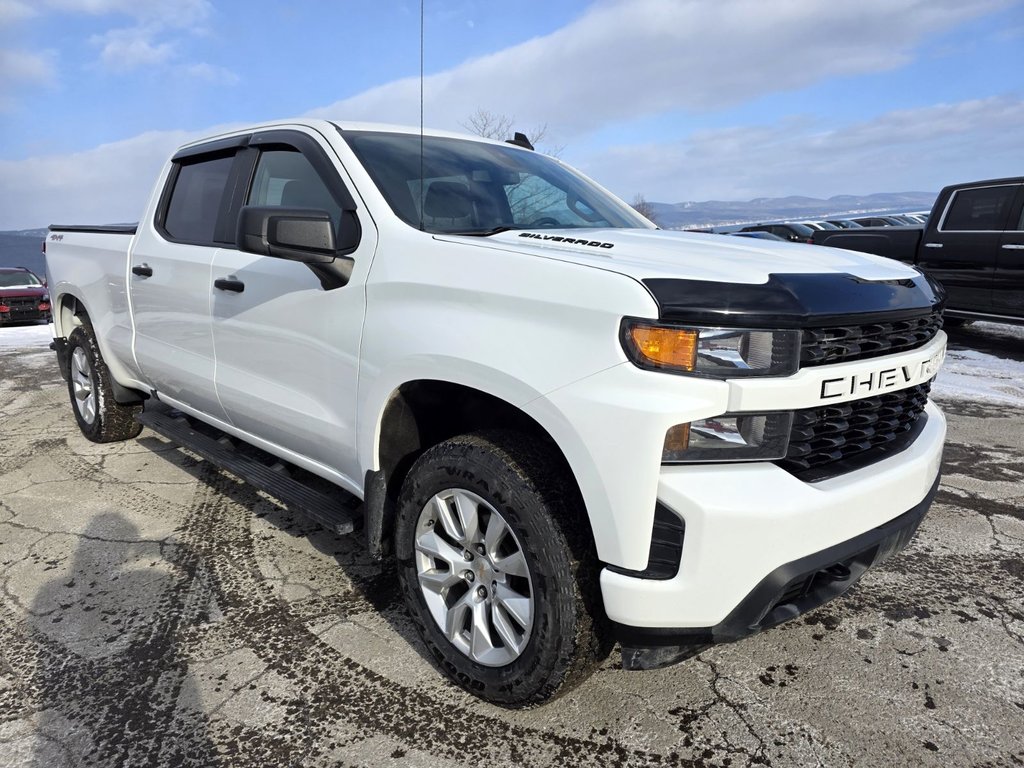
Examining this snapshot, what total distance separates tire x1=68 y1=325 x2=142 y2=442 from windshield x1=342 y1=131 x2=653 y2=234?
A: 9.23ft

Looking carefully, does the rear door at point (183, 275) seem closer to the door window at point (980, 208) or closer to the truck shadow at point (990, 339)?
the door window at point (980, 208)

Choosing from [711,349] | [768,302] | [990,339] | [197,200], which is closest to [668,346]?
[711,349]

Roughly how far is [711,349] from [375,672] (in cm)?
156

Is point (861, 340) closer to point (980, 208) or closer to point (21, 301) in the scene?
point (980, 208)

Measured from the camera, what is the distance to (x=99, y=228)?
15.5ft

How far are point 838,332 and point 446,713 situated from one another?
1587mm

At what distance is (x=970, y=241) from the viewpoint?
7.97 meters

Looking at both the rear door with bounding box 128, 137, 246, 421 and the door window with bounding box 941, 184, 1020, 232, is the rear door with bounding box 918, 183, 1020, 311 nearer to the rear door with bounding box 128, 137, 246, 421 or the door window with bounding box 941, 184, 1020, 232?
the door window with bounding box 941, 184, 1020, 232

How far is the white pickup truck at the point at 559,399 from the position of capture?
5.50ft

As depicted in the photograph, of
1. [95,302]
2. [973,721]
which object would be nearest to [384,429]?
[973,721]

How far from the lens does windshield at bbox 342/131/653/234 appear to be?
260cm

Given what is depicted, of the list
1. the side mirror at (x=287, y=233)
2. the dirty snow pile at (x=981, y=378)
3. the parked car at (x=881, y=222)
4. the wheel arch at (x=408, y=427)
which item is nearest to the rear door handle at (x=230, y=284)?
the side mirror at (x=287, y=233)

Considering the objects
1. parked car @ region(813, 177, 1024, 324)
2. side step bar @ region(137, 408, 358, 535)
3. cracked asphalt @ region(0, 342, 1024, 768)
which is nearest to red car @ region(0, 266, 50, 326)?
side step bar @ region(137, 408, 358, 535)

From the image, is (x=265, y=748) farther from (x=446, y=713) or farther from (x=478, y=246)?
(x=478, y=246)
